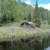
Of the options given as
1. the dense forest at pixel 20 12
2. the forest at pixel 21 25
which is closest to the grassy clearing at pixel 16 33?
the forest at pixel 21 25

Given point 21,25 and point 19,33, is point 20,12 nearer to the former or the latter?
point 21,25

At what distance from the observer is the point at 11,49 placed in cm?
630

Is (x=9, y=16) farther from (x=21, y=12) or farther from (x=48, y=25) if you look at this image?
(x=48, y=25)

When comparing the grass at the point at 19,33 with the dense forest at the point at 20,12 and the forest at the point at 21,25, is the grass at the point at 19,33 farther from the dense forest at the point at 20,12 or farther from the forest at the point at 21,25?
the dense forest at the point at 20,12

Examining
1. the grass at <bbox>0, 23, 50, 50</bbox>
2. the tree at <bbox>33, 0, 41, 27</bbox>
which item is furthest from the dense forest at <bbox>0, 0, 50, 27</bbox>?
the grass at <bbox>0, 23, 50, 50</bbox>

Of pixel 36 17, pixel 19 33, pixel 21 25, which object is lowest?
pixel 19 33

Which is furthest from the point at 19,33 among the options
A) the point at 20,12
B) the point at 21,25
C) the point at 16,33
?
the point at 20,12

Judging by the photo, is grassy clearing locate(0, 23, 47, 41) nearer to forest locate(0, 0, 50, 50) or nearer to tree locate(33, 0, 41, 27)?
forest locate(0, 0, 50, 50)

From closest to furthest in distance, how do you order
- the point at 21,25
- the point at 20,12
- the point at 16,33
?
the point at 16,33 < the point at 21,25 < the point at 20,12

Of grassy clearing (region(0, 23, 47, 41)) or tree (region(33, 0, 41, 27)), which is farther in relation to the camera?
tree (region(33, 0, 41, 27))

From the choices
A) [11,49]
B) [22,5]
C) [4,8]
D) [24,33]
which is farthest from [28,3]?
[11,49]

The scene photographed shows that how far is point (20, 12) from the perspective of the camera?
10.8m

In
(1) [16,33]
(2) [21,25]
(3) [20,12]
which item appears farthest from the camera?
(3) [20,12]

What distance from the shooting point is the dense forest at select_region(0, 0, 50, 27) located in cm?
982
